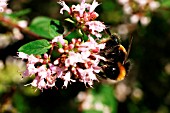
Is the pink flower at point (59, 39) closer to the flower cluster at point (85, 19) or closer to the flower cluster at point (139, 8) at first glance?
the flower cluster at point (85, 19)

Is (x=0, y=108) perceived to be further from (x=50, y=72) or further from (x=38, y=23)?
(x=50, y=72)

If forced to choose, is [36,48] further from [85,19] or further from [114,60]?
[114,60]

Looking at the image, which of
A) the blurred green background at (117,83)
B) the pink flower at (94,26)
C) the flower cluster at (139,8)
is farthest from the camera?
the blurred green background at (117,83)

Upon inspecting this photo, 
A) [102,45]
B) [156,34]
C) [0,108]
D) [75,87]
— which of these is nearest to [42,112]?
[75,87]

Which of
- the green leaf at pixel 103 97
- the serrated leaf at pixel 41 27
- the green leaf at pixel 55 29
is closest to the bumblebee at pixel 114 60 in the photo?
the green leaf at pixel 55 29

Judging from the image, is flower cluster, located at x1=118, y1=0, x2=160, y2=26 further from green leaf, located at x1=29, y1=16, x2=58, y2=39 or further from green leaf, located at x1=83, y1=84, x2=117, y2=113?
green leaf, located at x1=29, y1=16, x2=58, y2=39

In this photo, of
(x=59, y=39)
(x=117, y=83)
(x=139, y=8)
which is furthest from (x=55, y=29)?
(x=117, y=83)
